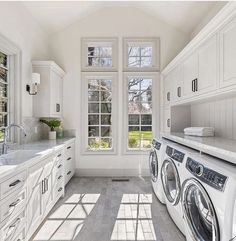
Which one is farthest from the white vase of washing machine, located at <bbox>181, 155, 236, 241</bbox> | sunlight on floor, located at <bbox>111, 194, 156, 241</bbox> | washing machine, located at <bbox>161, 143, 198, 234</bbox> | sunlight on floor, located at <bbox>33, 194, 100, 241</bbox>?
washing machine, located at <bbox>181, 155, 236, 241</bbox>

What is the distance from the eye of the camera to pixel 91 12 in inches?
189

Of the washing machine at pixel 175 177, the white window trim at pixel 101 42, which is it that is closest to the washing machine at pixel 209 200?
the washing machine at pixel 175 177

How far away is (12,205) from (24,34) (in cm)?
277

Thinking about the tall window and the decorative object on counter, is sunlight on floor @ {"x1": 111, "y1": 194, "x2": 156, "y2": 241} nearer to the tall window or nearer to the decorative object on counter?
the tall window

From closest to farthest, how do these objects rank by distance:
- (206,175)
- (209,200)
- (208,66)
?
(209,200)
(206,175)
(208,66)

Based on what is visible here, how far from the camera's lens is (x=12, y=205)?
1839 millimetres

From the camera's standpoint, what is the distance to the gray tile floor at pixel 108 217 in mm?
2463

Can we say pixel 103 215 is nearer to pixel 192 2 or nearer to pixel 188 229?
pixel 188 229

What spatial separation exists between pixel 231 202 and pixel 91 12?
450 centimetres

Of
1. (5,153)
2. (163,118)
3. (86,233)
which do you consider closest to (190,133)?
(163,118)

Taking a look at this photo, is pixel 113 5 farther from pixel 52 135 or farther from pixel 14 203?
pixel 14 203

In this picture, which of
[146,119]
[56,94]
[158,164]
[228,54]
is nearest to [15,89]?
[56,94]

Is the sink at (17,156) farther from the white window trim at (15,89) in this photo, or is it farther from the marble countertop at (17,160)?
the white window trim at (15,89)

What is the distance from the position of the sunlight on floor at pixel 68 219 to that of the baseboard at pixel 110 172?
1.21 m
